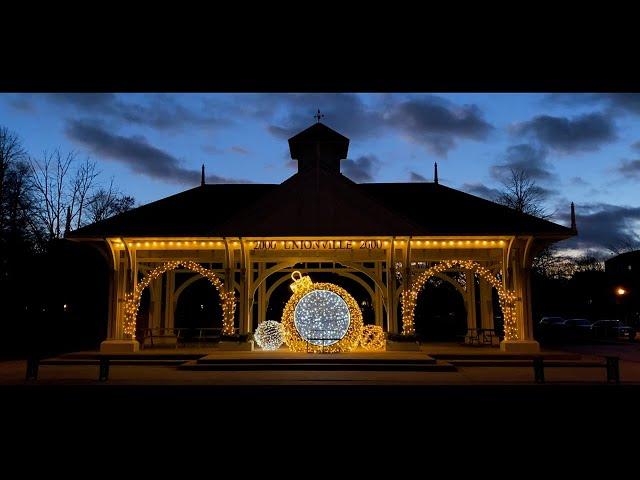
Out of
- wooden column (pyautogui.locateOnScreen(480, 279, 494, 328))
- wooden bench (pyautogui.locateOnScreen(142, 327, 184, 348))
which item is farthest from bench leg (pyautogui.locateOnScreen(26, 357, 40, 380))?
wooden column (pyautogui.locateOnScreen(480, 279, 494, 328))

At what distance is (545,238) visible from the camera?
18.1 m

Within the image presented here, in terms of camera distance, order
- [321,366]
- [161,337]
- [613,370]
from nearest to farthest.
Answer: [613,370], [321,366], [161,337]

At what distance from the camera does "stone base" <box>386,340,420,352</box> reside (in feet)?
58.1

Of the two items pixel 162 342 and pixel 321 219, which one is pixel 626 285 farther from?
pixel 162 342

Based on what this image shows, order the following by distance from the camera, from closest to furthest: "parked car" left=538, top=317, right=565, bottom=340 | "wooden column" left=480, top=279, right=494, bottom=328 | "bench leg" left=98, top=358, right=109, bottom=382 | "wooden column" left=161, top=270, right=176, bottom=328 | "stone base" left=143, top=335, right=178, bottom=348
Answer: "bench leg" left=98, top=358, right=109, bottom=382 → "stone base" left=143, top=335, right=178, bottom=348 → "wooden column" left=480, top=279, right=494, bottom=328 → "wooden column" left=161, top=270, right=176, bottom=328 → "parked car" left=538, top=317, right=565, bottom=340

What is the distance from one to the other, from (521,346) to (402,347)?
3.72 metres

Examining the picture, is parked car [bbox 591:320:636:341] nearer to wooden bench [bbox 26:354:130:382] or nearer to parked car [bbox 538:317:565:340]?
parked car [bbox 538:317:565:340]

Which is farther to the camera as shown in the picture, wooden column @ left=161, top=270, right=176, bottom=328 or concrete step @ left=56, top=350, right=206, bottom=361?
wooden column @ left=161, top=270, right=176, bottom=328

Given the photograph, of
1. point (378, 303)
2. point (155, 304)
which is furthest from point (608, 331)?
point (155, 304)

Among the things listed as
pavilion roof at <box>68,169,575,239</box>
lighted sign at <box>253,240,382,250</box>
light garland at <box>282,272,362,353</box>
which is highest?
pavilion roof at <box>68,169,575,239</box>

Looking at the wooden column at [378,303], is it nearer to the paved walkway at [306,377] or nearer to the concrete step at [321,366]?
the concrete step at [321,366]

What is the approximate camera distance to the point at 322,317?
1667 cm

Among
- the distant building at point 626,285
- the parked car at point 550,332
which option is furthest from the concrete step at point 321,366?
the distant building at point 626,285

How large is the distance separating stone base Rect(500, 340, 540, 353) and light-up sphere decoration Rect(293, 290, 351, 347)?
17.2ft
